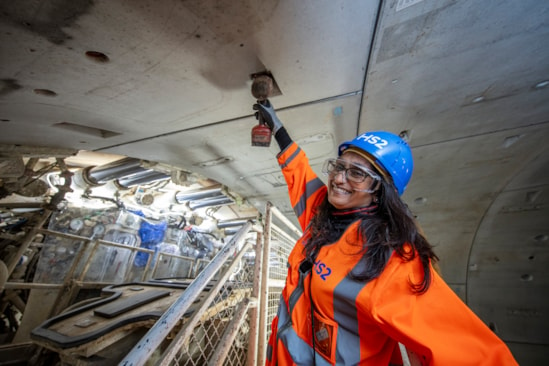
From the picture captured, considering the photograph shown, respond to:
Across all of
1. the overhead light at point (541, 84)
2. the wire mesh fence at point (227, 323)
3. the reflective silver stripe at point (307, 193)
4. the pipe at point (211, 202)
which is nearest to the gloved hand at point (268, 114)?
the reflective silver stripe at point (307, 193)

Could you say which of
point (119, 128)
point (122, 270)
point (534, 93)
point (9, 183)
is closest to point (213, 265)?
point (119, 128)

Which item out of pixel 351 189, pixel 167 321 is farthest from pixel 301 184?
pixel 167 321

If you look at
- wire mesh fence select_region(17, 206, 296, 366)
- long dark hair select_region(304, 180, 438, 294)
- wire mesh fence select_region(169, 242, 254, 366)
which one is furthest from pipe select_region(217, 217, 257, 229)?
long dark hair select_region(304, 180, 438, 294)

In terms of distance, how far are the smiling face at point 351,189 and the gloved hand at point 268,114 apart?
0.64 metres

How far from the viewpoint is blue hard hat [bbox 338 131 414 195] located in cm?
128

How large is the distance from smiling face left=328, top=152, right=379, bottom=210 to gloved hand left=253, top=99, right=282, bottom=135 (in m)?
0.64

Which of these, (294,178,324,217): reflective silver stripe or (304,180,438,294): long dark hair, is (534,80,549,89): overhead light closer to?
(304,180,438,294): long dark hair

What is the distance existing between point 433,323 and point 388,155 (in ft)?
2.83

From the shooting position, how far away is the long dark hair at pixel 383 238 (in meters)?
0.96

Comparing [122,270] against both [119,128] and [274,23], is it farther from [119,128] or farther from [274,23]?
[274,23]

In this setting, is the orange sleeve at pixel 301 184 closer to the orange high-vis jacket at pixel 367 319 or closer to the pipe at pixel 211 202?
the orange high-vis jacket at pixel 367 319

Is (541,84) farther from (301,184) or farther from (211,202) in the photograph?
(211,202)

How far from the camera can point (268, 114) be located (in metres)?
1.63

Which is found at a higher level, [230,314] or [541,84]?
[541,84]
